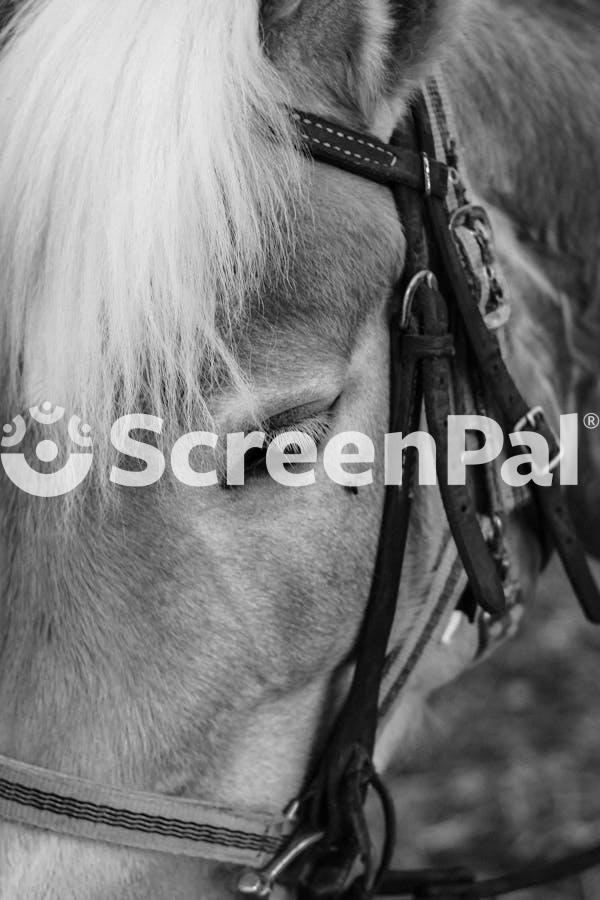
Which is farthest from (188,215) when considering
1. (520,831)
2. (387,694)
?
(520,831)

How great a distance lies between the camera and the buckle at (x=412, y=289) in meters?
1.11

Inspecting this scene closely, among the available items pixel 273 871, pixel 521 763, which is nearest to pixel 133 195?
pixel 273 871

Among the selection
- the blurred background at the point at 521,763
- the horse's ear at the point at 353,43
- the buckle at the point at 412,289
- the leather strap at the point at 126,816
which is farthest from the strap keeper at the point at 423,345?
the blurred background at the point at 521,763

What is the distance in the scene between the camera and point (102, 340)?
94cm

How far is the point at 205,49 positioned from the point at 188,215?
176 millimetres

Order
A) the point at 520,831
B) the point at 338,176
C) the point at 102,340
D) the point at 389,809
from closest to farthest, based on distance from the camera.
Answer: the point at 102,340 < the point at 338,176 < the point at 389,809 < the point at 520,831

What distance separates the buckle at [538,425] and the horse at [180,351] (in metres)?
0.22

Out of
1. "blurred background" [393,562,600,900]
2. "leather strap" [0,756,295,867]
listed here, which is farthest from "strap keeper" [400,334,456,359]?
"blurred background" [393,562,600,900]

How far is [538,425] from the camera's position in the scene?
126 centimetres

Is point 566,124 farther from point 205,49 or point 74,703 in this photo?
point 74,703

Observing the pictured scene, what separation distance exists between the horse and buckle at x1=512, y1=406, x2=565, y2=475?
22cm

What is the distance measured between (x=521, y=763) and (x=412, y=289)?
6.60 ft

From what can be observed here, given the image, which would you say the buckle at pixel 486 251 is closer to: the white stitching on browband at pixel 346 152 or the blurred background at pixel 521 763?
the white stitching on browband at pixel 346 152

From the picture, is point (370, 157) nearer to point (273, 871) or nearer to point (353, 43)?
point (353, 43)
